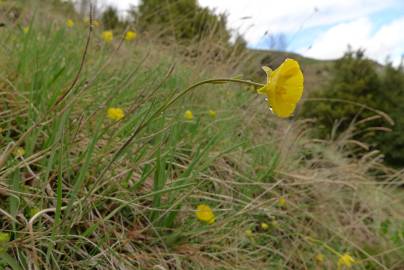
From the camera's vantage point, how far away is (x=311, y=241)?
5.64 feet

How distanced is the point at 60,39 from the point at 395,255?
176 centimetres

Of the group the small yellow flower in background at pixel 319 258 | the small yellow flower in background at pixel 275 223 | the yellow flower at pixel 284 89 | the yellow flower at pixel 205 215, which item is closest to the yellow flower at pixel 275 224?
the small yellow flower in background at pixel 275 223

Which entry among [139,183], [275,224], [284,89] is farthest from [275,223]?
[284,89]

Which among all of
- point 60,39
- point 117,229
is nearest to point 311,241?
point 117,229

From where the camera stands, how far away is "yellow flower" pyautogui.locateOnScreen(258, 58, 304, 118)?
62 cm

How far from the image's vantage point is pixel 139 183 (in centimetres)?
115

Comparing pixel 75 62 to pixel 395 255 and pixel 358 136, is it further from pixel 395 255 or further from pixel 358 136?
pixel 358 136

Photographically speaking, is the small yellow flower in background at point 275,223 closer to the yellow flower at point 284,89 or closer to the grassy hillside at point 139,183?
the grassy hillside at point 139,183

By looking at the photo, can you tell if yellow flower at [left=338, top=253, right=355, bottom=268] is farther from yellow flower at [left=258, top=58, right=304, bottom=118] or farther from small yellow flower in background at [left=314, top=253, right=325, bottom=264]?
yellow flower at [left=258, top=58, right=304, bottom=118]

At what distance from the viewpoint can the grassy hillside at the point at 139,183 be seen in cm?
90

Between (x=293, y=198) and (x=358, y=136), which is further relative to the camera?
(x=358, y=136)

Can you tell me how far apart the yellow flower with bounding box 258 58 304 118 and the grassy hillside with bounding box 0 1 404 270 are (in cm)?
16

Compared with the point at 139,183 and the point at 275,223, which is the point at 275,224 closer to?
the point at 275,223

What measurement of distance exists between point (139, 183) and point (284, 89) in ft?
2.03
